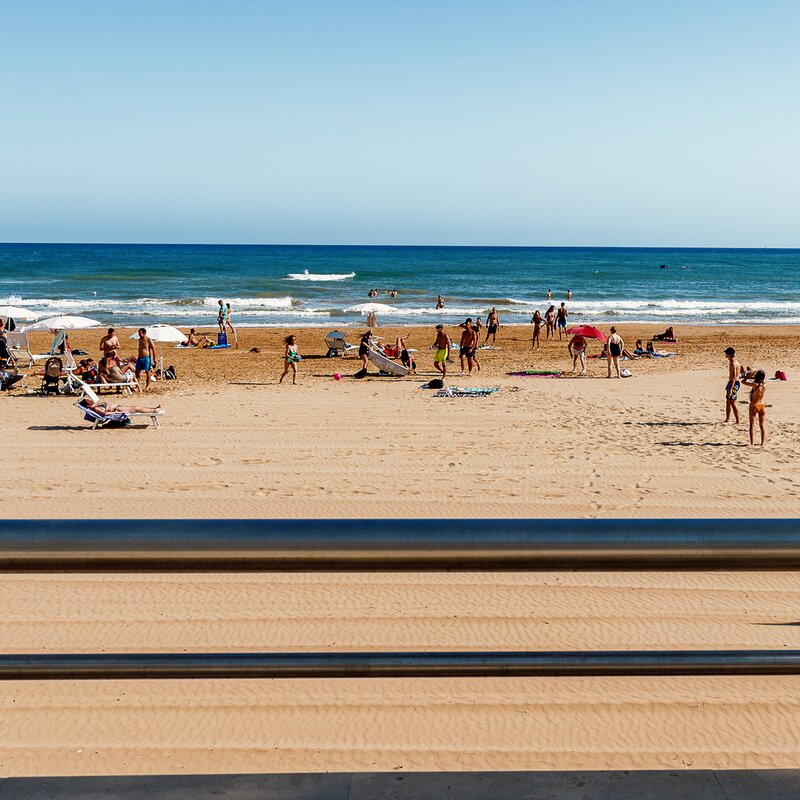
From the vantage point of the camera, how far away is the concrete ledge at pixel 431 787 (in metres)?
1.64

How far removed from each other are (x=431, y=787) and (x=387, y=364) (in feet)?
68.1

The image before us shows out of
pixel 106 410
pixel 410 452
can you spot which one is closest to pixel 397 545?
pixel 410 452

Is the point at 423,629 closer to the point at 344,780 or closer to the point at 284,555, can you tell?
the point at 344,780

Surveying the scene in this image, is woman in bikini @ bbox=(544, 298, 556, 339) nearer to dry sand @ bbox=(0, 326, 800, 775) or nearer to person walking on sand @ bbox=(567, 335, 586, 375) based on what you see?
person walking on sand @ bbox=(567, 335, 586, 375)

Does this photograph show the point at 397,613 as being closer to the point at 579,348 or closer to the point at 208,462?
the point at 208,462

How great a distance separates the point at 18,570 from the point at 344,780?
795 mm

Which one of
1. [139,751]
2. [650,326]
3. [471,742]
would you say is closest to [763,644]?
[471,742]

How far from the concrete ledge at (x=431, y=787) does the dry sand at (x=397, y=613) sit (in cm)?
197

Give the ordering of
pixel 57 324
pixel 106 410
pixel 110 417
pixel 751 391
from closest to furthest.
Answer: pixel 751 391 → pixel 110 417 → pixel 106 410 → pixel 57 324

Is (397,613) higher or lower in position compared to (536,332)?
lower

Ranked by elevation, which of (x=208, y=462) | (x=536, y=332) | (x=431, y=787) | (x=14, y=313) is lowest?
(x=208, y=462)

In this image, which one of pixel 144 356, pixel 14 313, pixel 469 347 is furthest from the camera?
pixel 14 313

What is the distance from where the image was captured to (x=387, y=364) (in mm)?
22375

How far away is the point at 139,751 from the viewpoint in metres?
3.80
